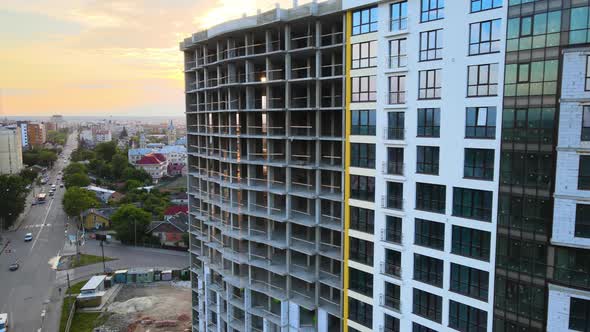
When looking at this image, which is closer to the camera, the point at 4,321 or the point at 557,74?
the point at 557,74

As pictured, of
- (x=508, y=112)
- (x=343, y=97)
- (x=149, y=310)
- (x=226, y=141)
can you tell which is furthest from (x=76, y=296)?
(x=508, y=112)

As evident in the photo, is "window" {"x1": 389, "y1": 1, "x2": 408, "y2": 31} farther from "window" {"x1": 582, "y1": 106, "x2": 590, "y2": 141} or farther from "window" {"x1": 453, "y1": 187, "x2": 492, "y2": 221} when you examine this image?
"window" {"x1": 582, "y1": 106, "x2": 590, "y2": 141}

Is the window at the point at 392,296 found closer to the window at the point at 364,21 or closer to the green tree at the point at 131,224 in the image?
the window at the point at 364,21

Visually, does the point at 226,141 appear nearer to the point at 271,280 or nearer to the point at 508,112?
the point at 271,280

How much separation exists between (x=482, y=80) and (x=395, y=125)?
5387mm

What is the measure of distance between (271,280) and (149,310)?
30399 mm

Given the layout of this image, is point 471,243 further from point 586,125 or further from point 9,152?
point 9,152

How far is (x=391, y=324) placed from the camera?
82.6ft

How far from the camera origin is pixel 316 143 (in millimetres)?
27406

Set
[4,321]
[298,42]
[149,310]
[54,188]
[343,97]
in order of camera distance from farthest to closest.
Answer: [54,188] → [149,310] → [4,321] → [298,42] → [343,97]

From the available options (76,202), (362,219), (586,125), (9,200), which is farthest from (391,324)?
(9,200)

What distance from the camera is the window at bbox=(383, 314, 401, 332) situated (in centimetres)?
2493

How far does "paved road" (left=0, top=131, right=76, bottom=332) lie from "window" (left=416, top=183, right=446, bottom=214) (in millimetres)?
50222

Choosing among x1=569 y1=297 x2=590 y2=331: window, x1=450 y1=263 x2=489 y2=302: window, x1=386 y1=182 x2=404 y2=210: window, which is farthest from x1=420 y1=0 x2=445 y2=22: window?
x1=569 y1=297 x2=590 y2=331: window
